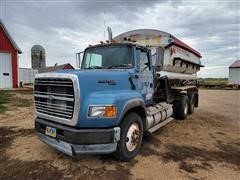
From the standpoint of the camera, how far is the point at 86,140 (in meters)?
3.74

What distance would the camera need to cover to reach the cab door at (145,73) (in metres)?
5.14

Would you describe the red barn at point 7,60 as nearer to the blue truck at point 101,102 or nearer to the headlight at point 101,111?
the blue truck at point 101,102

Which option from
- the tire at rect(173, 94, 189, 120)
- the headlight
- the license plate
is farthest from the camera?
the tire at rect(173, 94, 189, 120)

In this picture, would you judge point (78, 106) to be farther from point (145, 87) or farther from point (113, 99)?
point (145, 87)

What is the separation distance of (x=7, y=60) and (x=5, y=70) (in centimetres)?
88

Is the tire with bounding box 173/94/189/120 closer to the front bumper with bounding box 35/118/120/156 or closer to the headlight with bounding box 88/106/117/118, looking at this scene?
the front bumper with bounding box 35/118/120/156

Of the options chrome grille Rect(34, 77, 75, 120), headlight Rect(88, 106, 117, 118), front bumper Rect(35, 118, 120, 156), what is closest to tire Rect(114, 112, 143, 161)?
front bumper Rect(35, 118, 120, 156)

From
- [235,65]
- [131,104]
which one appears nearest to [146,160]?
[131,104]

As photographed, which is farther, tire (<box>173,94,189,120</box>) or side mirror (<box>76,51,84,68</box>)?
tire (<box>173,94,189,120</box>)

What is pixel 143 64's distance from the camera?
540 centimetres

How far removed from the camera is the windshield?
194 inches

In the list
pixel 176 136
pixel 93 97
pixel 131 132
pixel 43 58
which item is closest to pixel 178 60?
pixel 176 136

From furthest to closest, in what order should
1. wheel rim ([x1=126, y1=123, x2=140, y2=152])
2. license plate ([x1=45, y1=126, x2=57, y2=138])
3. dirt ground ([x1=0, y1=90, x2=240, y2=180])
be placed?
wheel rim ([x1=126, y1=123, x2=140, y2=152]) → license plate ([x1=45, y1=126, x2=57, y2=138]) → dirt ground ([x1=0, y1=90, x2=240, y2=180])

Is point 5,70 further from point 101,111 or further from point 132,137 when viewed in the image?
point 101,111
